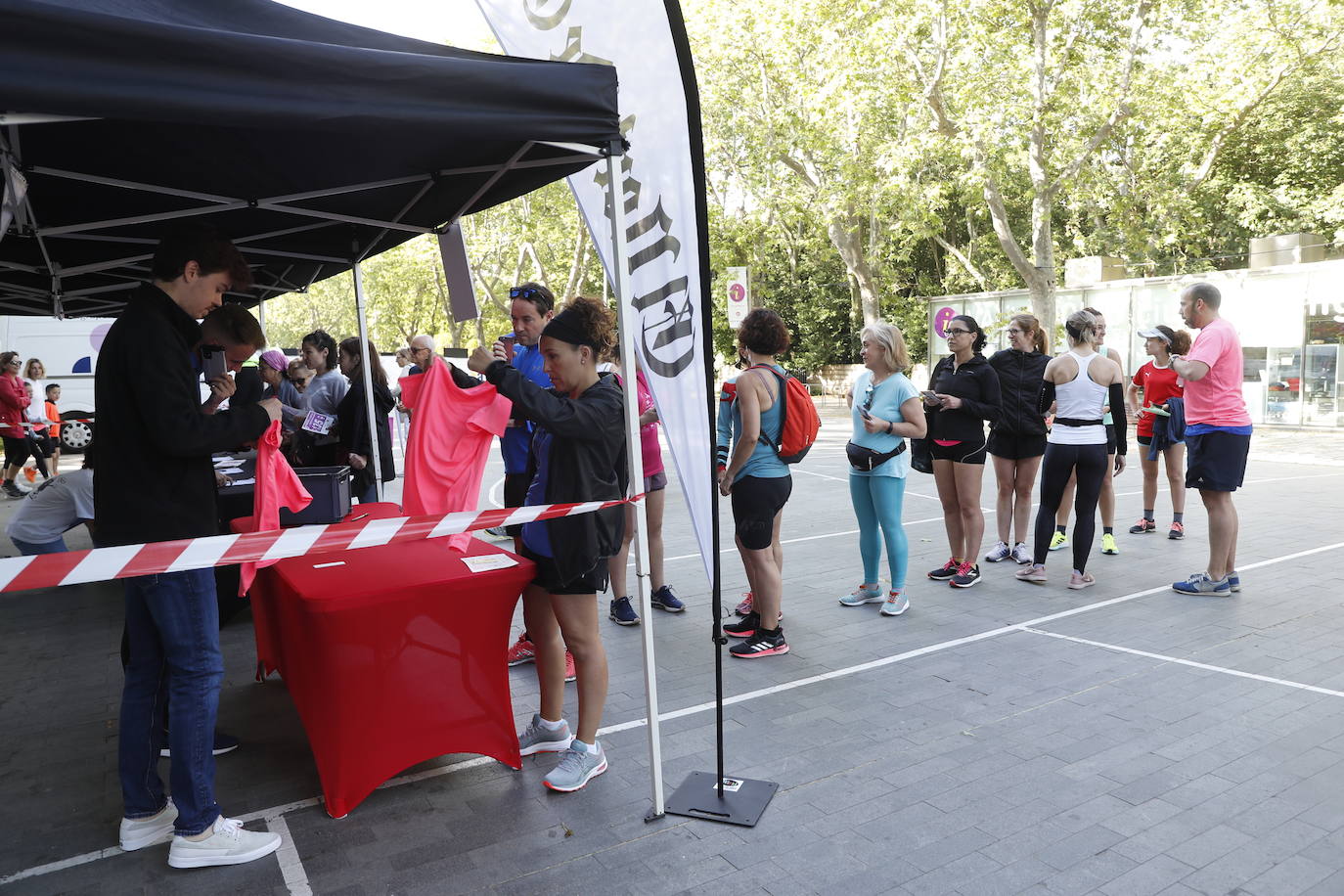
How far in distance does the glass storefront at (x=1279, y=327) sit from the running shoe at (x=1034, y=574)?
1143cm

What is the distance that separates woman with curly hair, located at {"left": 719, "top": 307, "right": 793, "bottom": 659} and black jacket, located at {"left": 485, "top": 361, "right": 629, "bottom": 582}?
1486mm

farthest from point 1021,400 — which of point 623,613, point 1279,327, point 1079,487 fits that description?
point 1279,327

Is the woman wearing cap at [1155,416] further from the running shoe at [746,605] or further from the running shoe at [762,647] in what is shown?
the running shoe at [762,647]

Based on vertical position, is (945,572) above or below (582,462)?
below

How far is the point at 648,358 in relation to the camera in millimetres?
3256

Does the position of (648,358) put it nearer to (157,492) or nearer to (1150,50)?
(157,492)

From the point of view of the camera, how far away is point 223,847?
2.88m

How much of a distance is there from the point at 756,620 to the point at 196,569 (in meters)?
3.14

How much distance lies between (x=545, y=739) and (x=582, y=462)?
128 cm

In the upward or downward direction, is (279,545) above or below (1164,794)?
above

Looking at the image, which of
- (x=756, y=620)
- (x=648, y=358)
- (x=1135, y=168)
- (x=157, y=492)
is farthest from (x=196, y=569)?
(x=1135, y=168)

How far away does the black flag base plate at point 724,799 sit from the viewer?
3.13 metres

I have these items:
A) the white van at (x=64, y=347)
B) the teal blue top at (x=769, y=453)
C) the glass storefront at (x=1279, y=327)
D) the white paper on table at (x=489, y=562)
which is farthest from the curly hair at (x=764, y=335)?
the white van at (x=64, y=347)

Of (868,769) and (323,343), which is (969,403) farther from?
(323,343)
